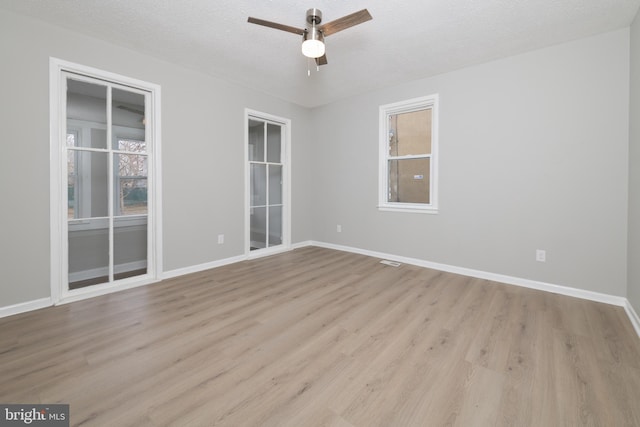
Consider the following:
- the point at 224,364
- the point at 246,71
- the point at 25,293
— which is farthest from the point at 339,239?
the point at 25,293

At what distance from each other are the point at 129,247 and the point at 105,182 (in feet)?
2.66

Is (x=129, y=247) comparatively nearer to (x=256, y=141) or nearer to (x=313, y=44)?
(x=256, y=141)

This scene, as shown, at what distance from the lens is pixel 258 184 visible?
183 inches

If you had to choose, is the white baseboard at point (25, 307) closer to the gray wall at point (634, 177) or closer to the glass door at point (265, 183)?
the glass door at point (265, 183)

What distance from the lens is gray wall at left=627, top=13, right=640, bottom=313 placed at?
2309 mm

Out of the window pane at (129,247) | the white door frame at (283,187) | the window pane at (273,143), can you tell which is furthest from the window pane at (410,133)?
the window pane at (129,247)

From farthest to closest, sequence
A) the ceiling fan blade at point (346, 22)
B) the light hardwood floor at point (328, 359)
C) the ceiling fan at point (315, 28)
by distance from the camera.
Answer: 1. the ceiling fan at point (315, 28)
2. the ceiling fan blade at point (346, 22)
3. the light hardwood floor at point (328, 359)

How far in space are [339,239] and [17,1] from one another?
457 centimetres

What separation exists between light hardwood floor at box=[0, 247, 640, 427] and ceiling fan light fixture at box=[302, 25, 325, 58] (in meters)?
2.19

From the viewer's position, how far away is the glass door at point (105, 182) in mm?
2879

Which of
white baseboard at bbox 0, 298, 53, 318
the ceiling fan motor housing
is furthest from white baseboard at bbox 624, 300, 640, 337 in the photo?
white baseboard at bbox 0, 298, 53, 318

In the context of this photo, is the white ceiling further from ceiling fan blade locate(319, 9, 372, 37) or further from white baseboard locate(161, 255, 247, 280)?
white baseboard locate(161, 255, 247, 280)

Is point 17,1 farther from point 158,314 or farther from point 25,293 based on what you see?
point 158,314

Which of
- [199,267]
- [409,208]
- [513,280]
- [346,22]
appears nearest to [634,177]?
[513,280]
